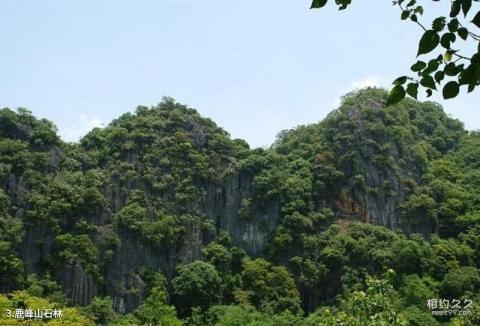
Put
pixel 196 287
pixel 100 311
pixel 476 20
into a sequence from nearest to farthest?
1. pixel 476 20
2. pixel 100 311
3. pixel 196 287

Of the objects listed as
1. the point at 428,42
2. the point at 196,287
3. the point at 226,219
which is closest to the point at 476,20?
the point at 428,42

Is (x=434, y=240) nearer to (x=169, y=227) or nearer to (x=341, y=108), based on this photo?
(x=341, y=108)

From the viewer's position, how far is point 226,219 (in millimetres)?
33250

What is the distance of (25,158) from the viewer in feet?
97.8

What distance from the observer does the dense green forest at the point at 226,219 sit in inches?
1080

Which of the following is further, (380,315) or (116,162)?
(116,162)

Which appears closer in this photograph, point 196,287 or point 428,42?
point 428,42

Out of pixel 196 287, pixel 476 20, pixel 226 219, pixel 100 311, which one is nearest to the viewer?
pixel 476 20

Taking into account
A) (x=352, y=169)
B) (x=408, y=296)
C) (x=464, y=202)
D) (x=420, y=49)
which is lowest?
(x=408, y=296)

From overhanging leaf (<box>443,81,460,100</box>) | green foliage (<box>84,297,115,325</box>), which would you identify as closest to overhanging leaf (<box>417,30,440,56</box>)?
overhanging leaf (<box>443,81,460,100</box>)

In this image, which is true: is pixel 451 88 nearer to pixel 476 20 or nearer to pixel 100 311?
pixel 476 20

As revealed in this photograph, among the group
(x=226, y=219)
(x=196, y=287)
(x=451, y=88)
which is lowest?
(x=196, y=287)

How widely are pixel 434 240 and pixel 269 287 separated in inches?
366

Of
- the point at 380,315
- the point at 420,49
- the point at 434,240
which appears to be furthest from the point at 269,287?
the point at 420,49
